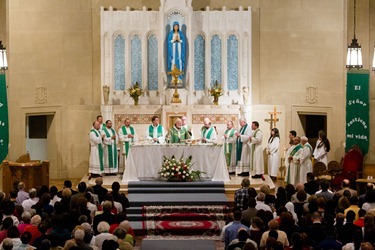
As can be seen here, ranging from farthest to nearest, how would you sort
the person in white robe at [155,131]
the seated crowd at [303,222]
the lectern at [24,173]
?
the person in white robe at [155,131] < the lectern at [24,173] < the seated crowd at [303,222]

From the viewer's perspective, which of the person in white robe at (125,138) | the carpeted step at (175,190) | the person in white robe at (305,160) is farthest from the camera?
the person in white robe at (125,138)

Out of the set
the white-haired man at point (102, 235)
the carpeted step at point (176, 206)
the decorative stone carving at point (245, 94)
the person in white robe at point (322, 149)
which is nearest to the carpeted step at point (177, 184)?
the carpeted step at point (176, 206)

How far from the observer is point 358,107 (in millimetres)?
20688

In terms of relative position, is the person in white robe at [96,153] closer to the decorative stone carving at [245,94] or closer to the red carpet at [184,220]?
the red carpet at [184,220]

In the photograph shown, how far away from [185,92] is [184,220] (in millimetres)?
6558

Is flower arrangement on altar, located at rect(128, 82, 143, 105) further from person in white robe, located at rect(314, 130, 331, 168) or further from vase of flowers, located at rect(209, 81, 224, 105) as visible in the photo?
person in white robe, located at rect(314, 130, 331, 168)

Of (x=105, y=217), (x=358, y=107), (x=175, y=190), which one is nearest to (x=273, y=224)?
(x=105, y=217)

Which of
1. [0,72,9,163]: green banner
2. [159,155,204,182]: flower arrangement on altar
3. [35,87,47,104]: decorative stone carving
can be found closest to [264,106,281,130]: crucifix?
[159,155,204,182]: flower arrangement on altar

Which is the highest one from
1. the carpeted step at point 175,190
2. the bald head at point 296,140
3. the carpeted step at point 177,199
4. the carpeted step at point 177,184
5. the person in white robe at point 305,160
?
the bald head at point 296,140

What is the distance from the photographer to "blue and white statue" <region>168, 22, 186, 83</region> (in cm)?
2348

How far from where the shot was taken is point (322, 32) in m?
23.9

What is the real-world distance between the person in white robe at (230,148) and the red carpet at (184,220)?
13.4 ft

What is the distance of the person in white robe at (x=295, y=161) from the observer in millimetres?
20766

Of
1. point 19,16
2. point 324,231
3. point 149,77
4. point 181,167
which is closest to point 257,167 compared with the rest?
point 181,167
